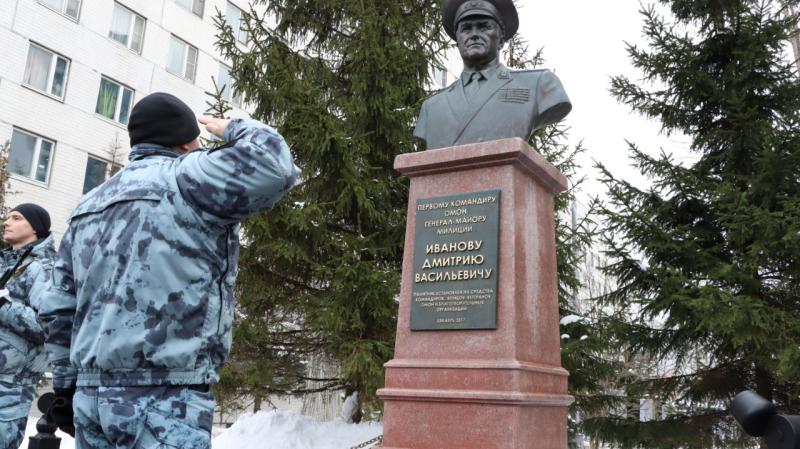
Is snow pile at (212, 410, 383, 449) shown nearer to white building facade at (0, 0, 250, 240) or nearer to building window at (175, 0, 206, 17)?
white building facade at (0, 0, 250, 240)

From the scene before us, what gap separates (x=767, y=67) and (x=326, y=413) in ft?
40.7

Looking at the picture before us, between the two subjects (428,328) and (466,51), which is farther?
(466,51)

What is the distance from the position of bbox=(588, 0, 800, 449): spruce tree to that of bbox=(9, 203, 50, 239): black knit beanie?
628 cm

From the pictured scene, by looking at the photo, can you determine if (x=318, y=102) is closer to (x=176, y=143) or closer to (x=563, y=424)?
(x=563, y=424)

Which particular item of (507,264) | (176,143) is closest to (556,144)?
(507,264)

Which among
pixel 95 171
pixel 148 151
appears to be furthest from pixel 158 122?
pixel 95 171

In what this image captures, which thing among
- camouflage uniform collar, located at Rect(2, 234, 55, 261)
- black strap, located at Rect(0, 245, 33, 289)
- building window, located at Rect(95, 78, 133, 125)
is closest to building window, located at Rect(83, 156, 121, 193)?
building window, located at Rect(95, 78, 133, 125)

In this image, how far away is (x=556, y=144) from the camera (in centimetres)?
1044

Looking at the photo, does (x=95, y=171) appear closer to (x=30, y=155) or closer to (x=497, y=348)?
(x=30, y=155)

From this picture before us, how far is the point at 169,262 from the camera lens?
2.14 metres

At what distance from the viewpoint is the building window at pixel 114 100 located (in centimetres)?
2075

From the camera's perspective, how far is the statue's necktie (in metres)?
6.00

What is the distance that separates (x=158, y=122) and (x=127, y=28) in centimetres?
2140

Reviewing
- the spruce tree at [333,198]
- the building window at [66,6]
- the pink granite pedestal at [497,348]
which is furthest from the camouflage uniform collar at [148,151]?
the building window at [66,6]
